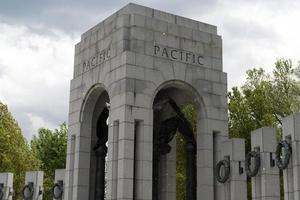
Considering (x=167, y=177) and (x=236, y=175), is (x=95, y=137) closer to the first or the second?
(x=167, y=177)

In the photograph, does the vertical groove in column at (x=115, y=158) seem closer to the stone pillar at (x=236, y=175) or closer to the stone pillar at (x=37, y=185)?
the stone pillar at (x=236, y=175)

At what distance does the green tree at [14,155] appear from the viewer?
1554 inches

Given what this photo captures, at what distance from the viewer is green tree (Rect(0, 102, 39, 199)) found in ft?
129

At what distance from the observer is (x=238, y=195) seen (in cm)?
1920

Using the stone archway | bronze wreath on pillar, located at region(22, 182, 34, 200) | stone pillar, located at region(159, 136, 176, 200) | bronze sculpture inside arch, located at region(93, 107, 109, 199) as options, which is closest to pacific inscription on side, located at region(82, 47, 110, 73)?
bronze sculpture inside arch, located at region(93, 107, 109, 199)

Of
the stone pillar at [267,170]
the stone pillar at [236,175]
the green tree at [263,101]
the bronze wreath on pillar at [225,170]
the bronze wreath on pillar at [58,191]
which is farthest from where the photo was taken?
the green tree at [263,101]

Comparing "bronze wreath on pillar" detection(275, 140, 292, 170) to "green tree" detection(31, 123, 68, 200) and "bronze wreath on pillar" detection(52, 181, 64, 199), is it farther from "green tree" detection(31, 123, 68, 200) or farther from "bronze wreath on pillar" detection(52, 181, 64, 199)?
"green tree" detection(31, 123, 68, 200)

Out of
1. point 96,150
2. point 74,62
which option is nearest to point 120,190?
point 96,150

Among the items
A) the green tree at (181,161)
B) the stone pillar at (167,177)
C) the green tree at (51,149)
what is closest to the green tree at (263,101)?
the green tree at (181,161)

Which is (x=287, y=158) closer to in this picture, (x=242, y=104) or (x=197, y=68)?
(x=197, y=68)

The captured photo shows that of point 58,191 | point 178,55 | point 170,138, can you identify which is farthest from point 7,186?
point 178,55

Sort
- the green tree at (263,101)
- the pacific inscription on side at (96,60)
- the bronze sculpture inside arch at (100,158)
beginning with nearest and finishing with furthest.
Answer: the pacific inscription on side at (96,60)
the bronze sculpture inside arch at (100,158)
the green tree at (263,101)

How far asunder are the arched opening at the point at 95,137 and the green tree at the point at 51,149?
28407 mm

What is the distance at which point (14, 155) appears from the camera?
40.4 m
